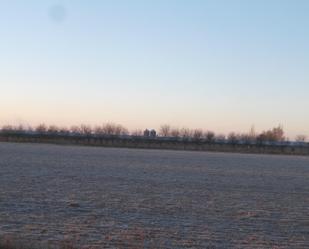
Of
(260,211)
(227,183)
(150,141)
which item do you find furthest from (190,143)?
(260,211)

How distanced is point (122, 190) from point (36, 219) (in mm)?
10730

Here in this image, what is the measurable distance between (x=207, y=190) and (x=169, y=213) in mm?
9951

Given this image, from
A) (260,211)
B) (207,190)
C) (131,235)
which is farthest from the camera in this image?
(207,190)

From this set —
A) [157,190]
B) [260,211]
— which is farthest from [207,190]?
[260,211]

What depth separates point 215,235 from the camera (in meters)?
17.1

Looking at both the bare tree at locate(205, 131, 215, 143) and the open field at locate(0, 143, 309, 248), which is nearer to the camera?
the open field at locate(0, 143, 309, 248)

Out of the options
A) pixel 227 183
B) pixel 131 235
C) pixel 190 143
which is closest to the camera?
pixel 131 235

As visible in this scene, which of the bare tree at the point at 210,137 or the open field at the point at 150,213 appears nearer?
the open field at the point at 150,213

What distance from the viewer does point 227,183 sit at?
36.4 meters

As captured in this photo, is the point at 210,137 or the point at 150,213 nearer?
the point at 150,213

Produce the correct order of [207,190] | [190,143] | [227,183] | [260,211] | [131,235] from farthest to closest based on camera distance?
[190,143], [227,183], [207,190], [260,211], [131,235]

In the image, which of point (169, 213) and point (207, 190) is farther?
point (207, 190)

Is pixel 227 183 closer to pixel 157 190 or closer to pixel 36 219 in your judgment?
pixel 157 190

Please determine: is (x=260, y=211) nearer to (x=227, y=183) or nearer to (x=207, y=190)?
(x=207, y=190)
